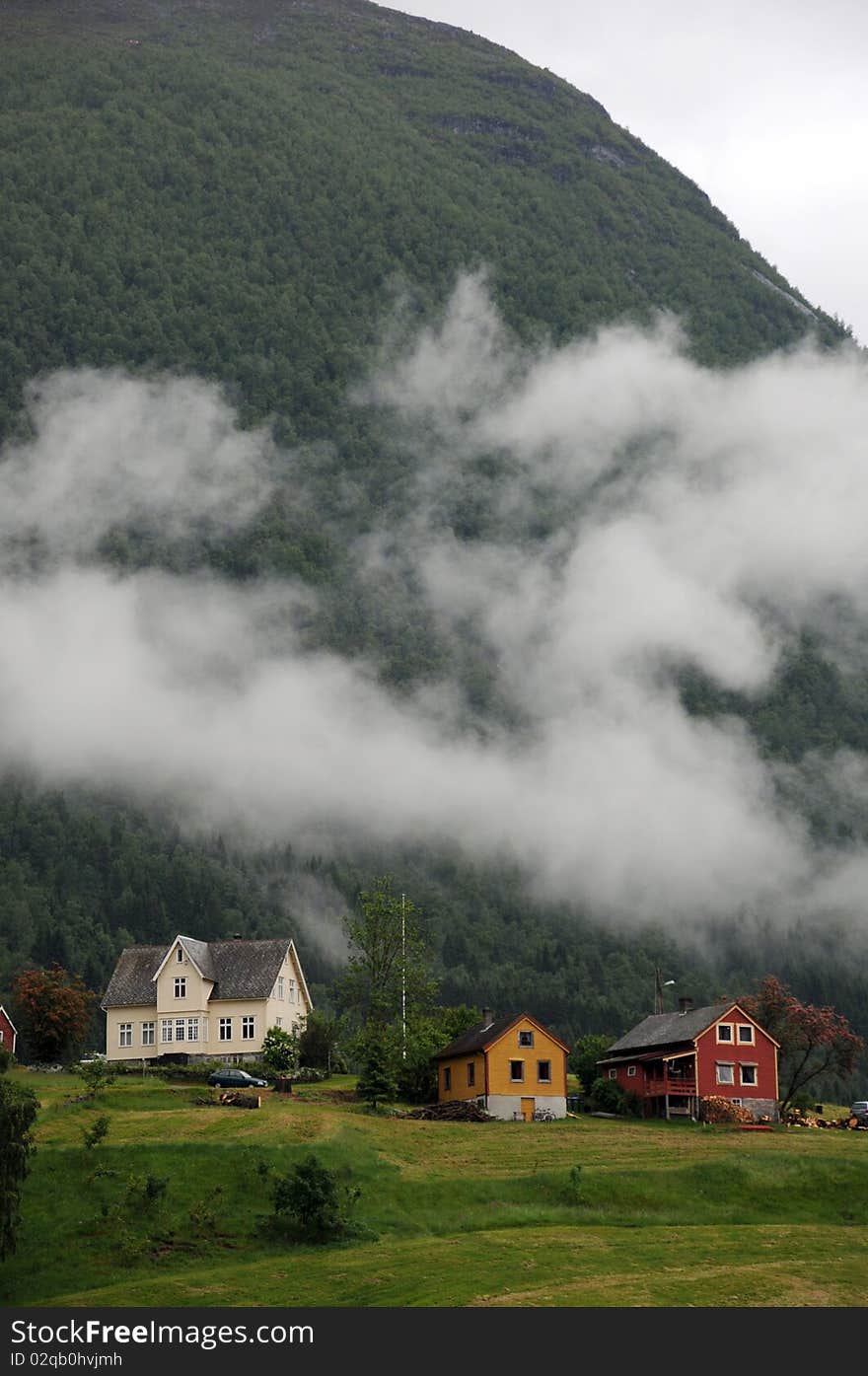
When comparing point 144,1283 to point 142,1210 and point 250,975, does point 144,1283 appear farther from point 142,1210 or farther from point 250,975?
point 250,975

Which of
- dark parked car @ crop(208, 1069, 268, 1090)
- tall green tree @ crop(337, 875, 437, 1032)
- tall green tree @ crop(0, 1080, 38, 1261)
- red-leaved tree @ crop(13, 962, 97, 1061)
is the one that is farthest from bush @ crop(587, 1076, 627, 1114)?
tall green tree @ crop(0, 1080, 38, 1261)

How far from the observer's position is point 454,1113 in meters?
92.6

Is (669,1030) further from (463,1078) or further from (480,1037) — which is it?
(463,1078)

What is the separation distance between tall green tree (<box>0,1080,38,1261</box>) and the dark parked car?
97.4 ft

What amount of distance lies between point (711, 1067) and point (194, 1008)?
32.3 metres

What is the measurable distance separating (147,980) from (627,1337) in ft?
222

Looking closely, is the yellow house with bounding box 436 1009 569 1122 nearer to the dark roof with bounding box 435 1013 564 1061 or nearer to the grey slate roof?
the dark roof with bounding box 435 1013 564 1061

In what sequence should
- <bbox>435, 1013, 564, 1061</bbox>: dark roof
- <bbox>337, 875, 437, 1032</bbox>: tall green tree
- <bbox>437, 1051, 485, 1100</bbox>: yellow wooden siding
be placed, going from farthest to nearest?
<bbox>337, 875, 437, 1032</bbox>: tall green tree, <bbox>435, 1013, 564, 1061</bbox>: dark roof, <bbox>437, 1051, 485, 1100</bbox>: yellow wooden siding

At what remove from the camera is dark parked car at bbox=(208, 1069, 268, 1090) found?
9396 cm

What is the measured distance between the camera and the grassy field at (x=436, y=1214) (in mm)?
57156

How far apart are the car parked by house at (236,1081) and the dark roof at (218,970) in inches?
553

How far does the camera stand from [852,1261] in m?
62.4

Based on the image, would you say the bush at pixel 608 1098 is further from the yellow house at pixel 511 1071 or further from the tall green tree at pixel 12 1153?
the tall green tree at pixel 12 1153

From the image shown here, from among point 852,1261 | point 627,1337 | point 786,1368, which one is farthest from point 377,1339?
point 852,1261
